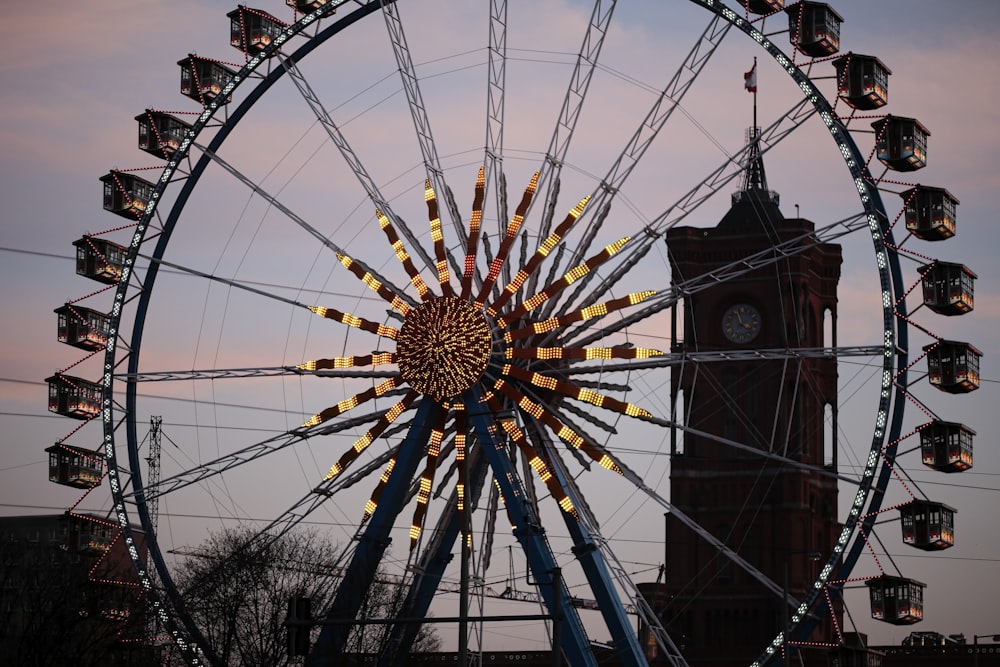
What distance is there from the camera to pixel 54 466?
2409 inches

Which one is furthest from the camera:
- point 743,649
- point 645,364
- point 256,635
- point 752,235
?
point 752,235

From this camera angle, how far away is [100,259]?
204 feet

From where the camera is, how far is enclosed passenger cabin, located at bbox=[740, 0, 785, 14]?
57.1m

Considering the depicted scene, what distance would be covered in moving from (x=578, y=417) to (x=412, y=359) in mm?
4832

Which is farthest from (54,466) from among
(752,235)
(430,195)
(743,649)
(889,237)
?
(752,235)

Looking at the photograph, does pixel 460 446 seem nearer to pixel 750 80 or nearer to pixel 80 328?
pixel 80 328

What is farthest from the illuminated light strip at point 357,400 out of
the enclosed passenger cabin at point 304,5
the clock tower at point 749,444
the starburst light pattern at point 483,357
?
the clock tower at point 749,444

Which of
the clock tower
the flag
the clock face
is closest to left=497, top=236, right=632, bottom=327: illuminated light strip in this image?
Result: the flag

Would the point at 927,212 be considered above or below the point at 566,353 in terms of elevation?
above

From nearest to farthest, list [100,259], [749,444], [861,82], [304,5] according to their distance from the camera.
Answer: [861,82] → [304,5] → [100,259] → [749,444]

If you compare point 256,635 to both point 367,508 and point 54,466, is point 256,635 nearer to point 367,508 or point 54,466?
point 54,466

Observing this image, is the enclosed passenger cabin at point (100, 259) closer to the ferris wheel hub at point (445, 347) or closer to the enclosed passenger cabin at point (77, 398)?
the enclosed passenger cabin at point (77, 398)

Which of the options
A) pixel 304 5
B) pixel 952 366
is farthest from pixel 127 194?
pixel 952 366

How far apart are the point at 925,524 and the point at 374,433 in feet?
50.0
